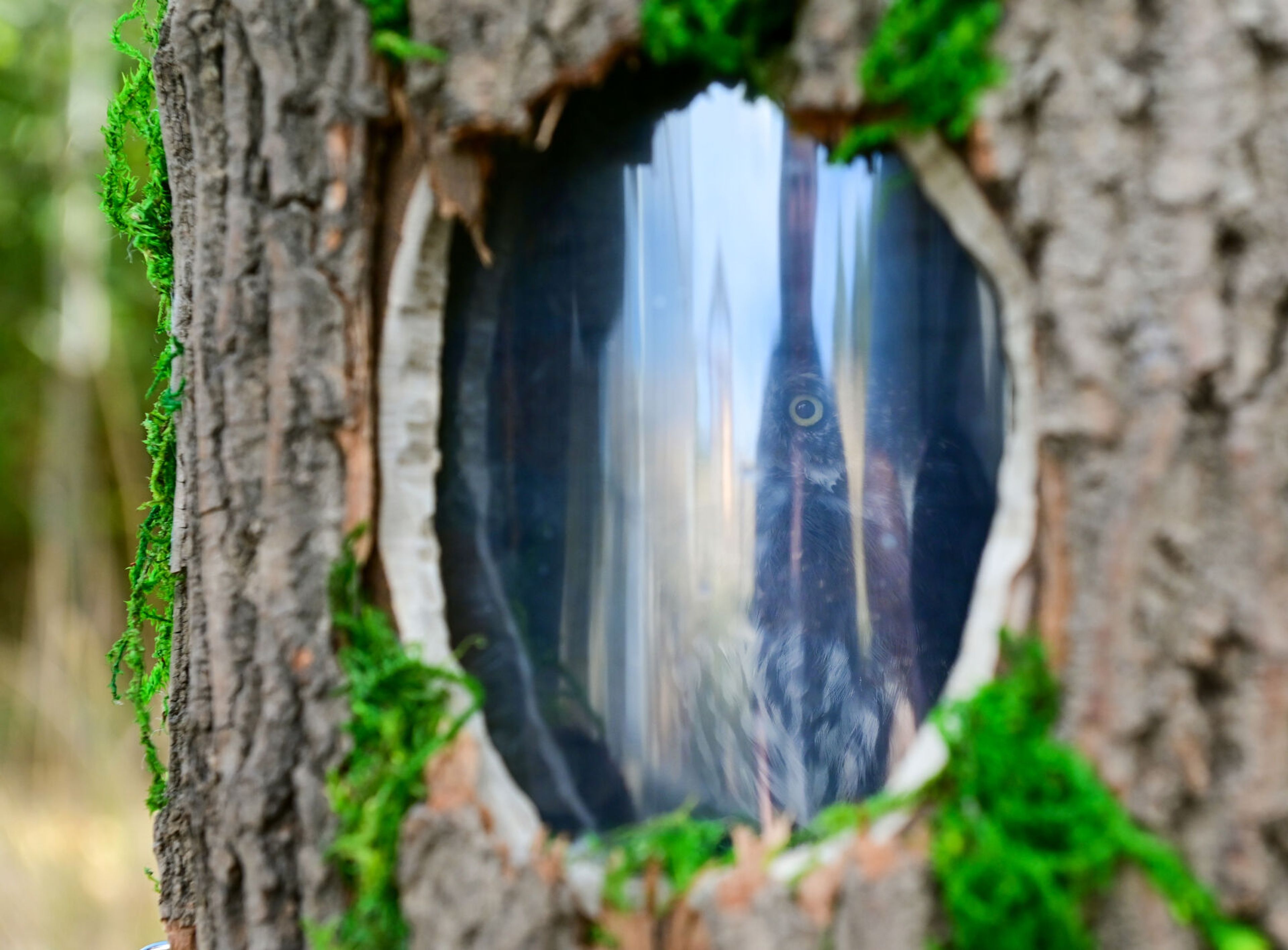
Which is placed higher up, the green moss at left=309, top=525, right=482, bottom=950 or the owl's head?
the owl's head

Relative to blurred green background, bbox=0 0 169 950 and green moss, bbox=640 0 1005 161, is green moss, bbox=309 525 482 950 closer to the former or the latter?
green moss, bbox=640 0 1005 161

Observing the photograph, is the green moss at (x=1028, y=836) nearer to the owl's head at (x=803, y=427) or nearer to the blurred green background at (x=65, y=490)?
the owl's head at (x=803, y=427)

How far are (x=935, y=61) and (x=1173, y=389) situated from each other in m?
0.32

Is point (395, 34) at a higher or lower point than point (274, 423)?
higher

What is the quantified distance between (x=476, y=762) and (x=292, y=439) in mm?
352

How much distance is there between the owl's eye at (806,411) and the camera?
99 cm

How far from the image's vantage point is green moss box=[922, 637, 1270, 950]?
65 centimetres

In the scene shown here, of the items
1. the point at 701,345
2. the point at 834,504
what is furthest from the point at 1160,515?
the point at 701,345

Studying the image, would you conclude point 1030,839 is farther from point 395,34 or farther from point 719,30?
point 395,34

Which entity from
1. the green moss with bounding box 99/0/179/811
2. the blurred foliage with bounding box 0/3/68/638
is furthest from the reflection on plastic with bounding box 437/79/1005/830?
the blurred foliage with bounding box 0/3/68/638

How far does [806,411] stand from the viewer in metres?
0.99

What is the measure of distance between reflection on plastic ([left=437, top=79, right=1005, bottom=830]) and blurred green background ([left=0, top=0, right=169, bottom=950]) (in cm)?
194

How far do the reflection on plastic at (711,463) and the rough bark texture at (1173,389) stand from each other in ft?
0.59

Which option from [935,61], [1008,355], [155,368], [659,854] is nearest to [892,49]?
[935,61]
